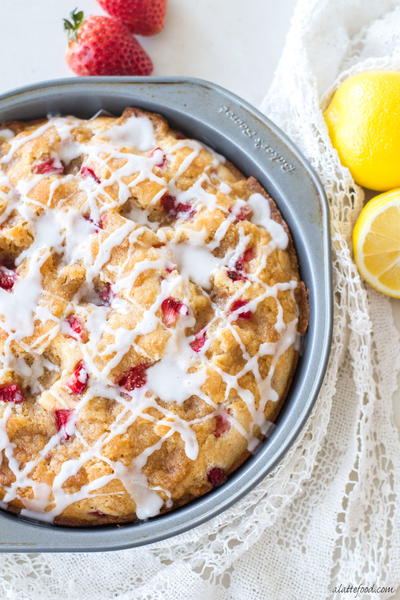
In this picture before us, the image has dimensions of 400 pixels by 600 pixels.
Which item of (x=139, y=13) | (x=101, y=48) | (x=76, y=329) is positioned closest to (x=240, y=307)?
(x=76, y=329)

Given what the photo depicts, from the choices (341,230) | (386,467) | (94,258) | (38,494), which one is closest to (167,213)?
(94,258)

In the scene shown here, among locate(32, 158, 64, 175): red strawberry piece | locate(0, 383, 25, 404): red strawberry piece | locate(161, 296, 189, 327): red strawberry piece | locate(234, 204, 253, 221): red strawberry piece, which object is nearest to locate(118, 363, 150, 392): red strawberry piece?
locate(161, 296, 189, 327): red strawberry piece

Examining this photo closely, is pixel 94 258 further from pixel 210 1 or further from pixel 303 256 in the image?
pixel 210 1

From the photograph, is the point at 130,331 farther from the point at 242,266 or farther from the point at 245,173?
the point at 245,173

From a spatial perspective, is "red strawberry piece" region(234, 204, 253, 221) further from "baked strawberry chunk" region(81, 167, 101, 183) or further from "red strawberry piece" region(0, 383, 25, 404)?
"red strawberry piece" region(0, 383, 25, 404)

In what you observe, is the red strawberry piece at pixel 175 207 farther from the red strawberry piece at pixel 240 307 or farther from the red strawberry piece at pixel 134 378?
the red strawberry piece at pixel 134 378

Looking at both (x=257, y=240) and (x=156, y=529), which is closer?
(x=156, y=529)

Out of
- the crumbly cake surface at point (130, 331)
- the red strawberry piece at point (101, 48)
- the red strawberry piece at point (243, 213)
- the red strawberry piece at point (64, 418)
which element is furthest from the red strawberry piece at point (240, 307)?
Result: the red strawberry piece at point (101, 48)
